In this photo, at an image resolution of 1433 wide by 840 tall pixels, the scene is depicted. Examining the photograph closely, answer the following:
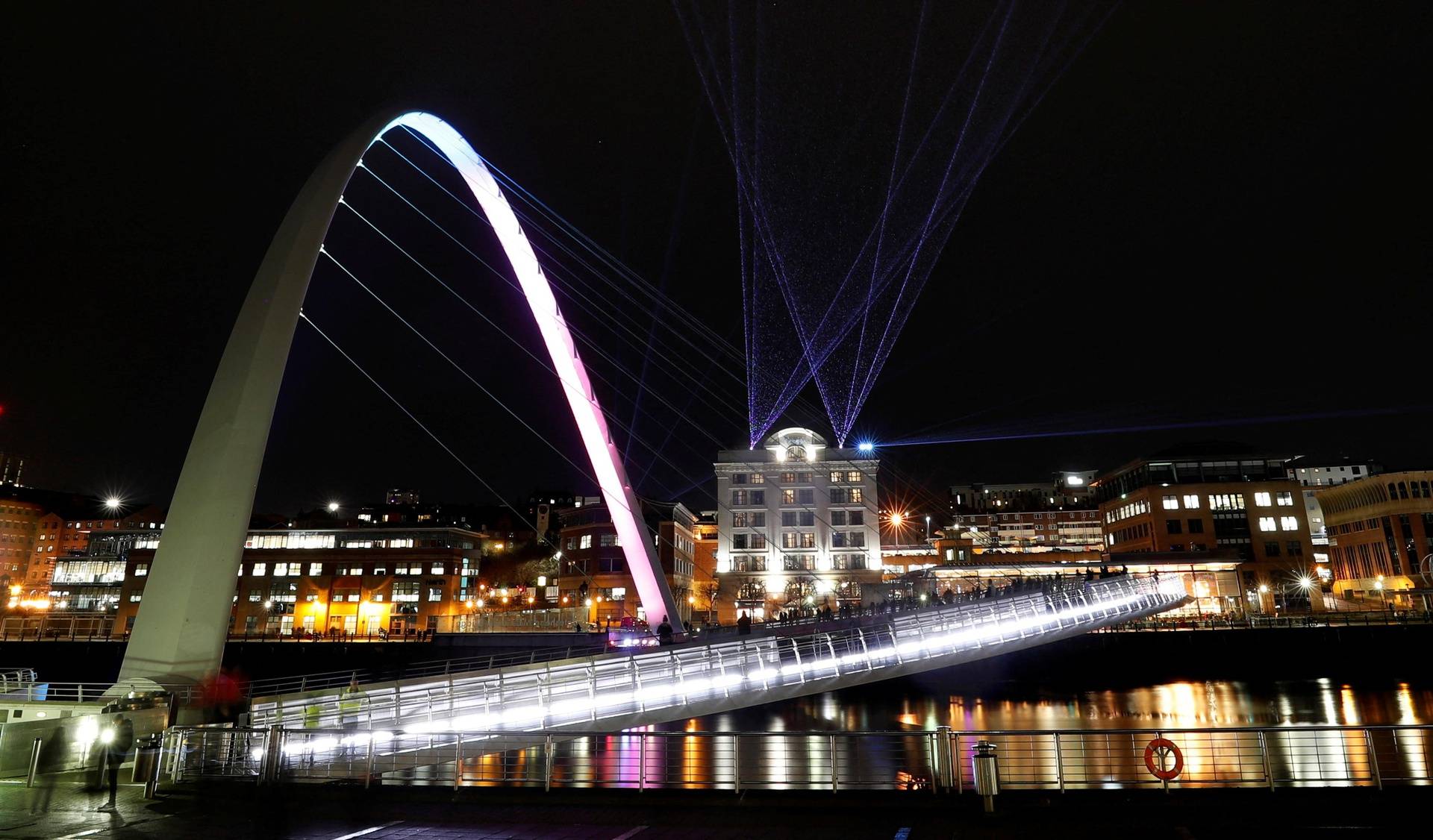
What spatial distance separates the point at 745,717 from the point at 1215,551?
61.5 m

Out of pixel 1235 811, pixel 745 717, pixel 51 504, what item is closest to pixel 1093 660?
pixel 745 717

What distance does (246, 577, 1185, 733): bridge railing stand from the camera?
14.6 metres

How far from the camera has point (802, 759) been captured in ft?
76.3

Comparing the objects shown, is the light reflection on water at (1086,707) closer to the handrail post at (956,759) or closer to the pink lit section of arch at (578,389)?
the pink lit section of arch at (578,389)

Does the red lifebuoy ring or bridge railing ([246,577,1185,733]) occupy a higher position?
bridge railing ([246,577,1185,733])

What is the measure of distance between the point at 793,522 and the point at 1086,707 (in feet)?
140

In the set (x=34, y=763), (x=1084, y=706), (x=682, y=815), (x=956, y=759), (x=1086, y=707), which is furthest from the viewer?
(x=1084, y=706)

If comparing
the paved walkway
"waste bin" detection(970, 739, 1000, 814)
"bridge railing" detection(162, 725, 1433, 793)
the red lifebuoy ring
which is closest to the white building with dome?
"bridge railing" detection(162, 725, 1433, 793)

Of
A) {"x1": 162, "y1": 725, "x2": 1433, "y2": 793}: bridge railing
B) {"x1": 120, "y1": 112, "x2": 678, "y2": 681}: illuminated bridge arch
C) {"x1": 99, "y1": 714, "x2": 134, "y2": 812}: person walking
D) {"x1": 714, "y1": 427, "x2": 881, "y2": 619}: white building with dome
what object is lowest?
{"x1": 162, "y1": 725, "x2": 1433, "y2": 793}: bridge railing

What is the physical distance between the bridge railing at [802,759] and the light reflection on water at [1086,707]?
3.56 m

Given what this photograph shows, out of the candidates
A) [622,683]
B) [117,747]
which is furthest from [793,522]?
[117,747]

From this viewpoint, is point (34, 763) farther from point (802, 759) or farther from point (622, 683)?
point (802, 759)

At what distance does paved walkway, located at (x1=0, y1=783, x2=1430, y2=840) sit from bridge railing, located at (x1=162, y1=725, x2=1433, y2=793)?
0.33 m

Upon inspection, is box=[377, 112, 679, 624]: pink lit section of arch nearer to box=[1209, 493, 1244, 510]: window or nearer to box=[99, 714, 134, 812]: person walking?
box=[99, 714, 134, 812]: person walking
